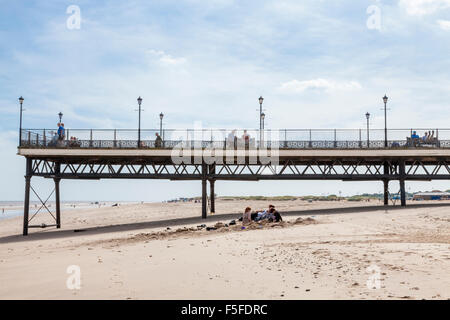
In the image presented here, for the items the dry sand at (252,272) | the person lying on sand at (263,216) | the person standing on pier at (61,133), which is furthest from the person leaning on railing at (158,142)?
the dry sand at (252,272)

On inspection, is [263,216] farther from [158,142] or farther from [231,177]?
[158,142]

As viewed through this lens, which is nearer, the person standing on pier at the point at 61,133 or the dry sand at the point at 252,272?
the dry sand at the point at 252,272

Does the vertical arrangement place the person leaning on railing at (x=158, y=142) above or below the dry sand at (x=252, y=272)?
above

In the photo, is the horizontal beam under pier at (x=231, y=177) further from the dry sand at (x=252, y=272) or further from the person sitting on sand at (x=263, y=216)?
the dry sand at (x=252, y=272)

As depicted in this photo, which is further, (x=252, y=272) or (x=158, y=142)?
(x=158, y=142)

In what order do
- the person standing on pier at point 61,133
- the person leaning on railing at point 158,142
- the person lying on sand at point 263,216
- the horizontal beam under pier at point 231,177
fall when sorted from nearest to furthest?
the person lying on sand at point 263,216 → the person standing on pier at point 61,133 → the horizontal beam under pier at point 231,177 → the person leaning on railing at point 158,142

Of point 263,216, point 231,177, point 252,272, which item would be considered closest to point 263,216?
point 263,216

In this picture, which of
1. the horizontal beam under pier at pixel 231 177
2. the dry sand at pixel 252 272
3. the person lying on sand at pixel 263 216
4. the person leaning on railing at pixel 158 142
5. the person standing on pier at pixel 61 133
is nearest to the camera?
the dry sand at pixel 252 272

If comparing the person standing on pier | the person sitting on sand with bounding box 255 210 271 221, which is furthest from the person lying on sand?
the person standing on pier

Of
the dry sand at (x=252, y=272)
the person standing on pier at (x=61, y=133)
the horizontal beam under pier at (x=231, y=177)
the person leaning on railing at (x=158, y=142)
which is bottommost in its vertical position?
the dry sand at (x=252, y=272)

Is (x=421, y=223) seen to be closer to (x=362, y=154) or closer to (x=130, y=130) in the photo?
(x=362, y=154)
